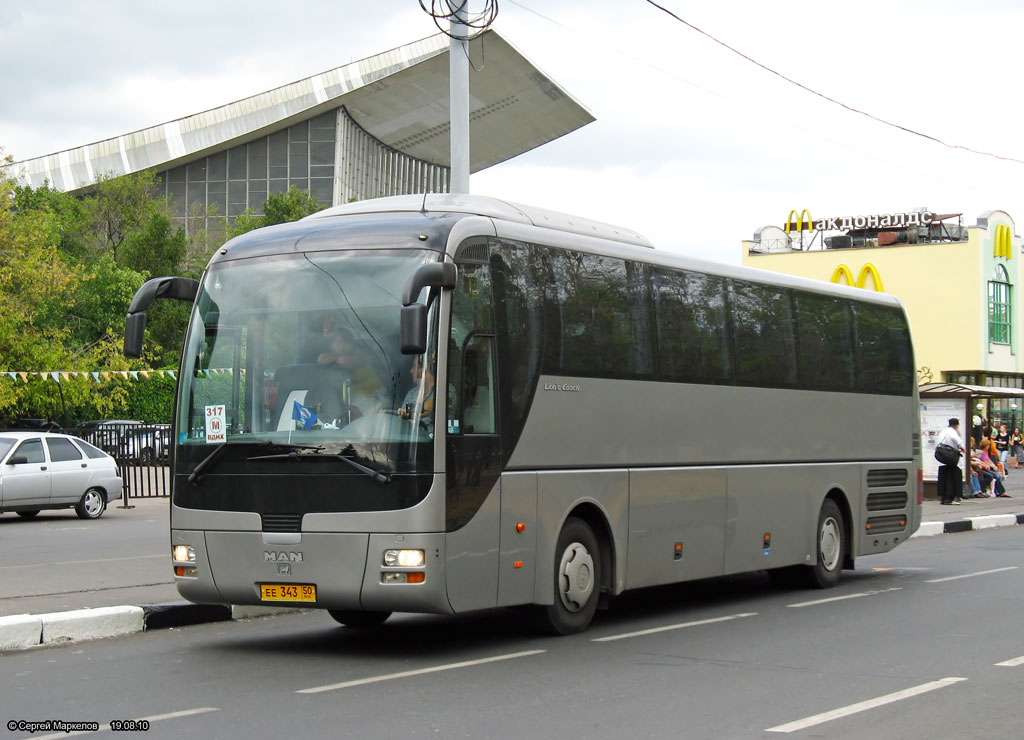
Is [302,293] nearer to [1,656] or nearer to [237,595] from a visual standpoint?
[237,595]

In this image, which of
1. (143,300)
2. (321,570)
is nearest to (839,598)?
(321,570)

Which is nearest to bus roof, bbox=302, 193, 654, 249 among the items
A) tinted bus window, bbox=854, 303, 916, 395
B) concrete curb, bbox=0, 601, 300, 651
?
concrete curb, bbox=0, 601, 300, 651

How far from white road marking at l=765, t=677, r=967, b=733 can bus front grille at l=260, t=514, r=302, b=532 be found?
396cm

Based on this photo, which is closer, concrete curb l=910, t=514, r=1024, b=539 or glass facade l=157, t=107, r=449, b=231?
concrete curb l=910, t=514, r=1024, b=539

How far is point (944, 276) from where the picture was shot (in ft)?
197

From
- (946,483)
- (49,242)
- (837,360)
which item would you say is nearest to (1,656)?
(837,360)

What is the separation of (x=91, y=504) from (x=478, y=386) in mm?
17755

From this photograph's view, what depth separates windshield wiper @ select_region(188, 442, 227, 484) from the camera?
33.1 ft

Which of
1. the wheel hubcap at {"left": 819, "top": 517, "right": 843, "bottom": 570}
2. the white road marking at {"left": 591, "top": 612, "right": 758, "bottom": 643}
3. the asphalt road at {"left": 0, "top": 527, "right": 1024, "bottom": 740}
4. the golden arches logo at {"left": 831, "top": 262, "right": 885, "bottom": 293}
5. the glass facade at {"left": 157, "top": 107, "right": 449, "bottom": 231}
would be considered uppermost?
the glass facade at {"left": 157, "top": 107, "right": 449, "bottom": 231}

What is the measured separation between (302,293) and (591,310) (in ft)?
8.67

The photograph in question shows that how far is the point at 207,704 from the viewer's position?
791cm

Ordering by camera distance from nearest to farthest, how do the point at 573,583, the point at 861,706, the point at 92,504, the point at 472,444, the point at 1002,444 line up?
the point at 861,706, the point at 472,444, the point at 573,583, the point at 92,504, the point at 1002,444

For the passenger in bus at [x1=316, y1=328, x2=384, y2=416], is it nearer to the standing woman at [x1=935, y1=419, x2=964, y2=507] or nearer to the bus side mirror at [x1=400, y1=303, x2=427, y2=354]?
the bus side mirror at [x1=400, y1=303, x2=427, y2=354]

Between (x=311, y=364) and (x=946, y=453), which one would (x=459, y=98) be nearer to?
(x=311, y=364)
